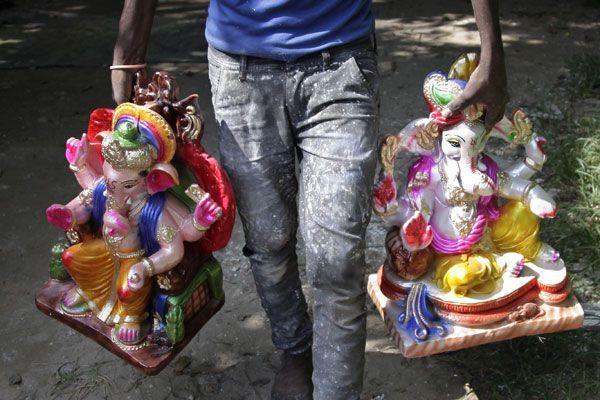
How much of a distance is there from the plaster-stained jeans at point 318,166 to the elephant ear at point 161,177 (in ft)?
0.63

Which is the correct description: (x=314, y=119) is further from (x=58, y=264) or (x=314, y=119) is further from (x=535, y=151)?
(x=58, y=264)

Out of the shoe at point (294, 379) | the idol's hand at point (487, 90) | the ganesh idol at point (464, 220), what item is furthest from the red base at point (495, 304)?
the idol's hand at point (487, 90)

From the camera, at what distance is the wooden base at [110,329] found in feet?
9.01

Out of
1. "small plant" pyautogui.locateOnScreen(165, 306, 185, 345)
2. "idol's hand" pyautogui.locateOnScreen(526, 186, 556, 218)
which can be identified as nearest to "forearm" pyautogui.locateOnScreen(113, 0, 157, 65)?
"small plant" pyautogui.locateOnScreen(165, 306, 185, 345)

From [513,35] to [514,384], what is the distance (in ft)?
13.7

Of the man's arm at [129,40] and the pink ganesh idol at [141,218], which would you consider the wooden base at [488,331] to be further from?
the man's arm at [129,40]

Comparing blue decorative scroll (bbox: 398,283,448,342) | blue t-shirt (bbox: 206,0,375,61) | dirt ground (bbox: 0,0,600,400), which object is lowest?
dirt ground (bbox: 0,0,600,400)

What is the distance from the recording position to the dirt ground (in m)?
3.24

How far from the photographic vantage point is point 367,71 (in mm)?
2533

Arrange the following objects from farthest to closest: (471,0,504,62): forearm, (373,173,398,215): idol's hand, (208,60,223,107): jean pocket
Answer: (373,173,398,215): idol's hand < (208,60,223,107): jean pocket < (471,0,504,62): forearm

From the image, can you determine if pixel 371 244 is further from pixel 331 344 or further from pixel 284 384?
pixel 331 344

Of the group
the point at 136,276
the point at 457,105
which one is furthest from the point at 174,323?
the point at 457,105

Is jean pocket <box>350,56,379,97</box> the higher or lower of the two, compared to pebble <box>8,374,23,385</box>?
higher

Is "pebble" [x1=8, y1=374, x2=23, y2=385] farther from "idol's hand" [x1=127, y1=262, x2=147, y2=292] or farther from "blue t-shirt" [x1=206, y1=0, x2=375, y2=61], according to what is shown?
"blue t-shirt" [x1=206, y1=0, x2=375, y2=61]
